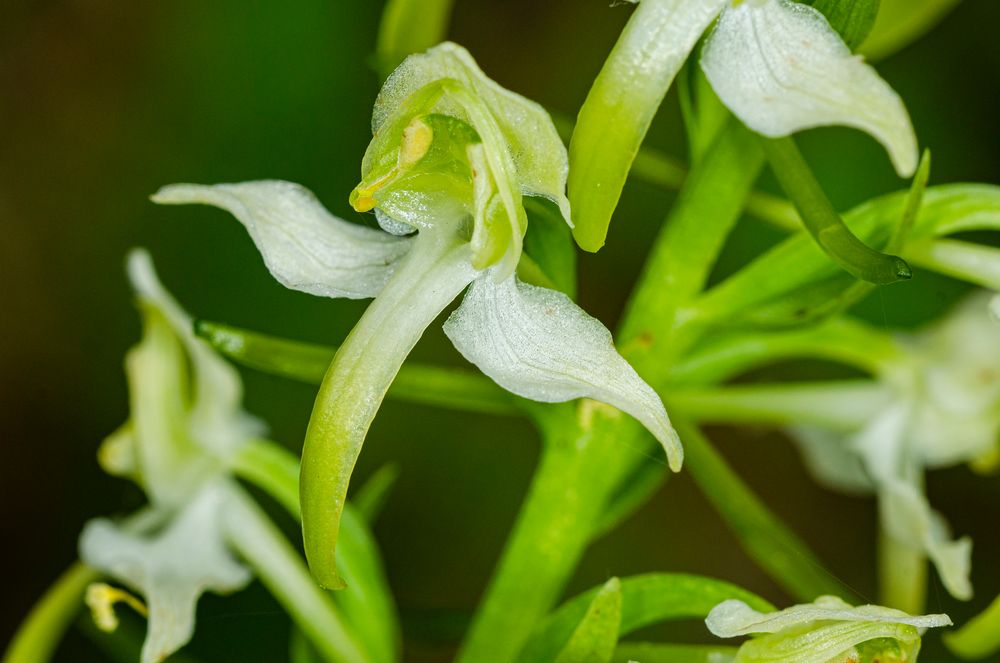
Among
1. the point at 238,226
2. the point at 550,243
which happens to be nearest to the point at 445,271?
the point at 550,243

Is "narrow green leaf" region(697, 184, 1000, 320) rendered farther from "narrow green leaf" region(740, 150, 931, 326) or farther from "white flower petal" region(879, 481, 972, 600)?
"white flower petal" region(879, 481, 972, 600)

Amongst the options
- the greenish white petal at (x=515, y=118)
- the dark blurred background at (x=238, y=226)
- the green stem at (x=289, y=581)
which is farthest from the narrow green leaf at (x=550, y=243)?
the dark blurred background at (x=238, y=226)

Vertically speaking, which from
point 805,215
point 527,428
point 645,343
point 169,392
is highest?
point 805,215

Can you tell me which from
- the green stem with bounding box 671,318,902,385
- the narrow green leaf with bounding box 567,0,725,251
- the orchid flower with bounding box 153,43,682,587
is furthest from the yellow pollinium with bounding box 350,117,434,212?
the green stem with bounding box 671,318,902,385

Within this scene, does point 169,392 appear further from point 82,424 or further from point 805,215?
point 82,424

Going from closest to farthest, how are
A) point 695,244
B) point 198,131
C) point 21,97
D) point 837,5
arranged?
point 837,5, point 695,244, point 198,131, point 21,97

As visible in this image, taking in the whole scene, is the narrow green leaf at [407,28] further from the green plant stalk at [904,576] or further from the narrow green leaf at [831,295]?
the green plant stalk at [904,576]

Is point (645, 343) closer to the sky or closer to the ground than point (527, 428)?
closer to the sky

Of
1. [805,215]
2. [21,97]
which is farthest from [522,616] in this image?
[21,97]

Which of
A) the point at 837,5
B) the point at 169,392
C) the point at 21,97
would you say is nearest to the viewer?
the point at 837,5
